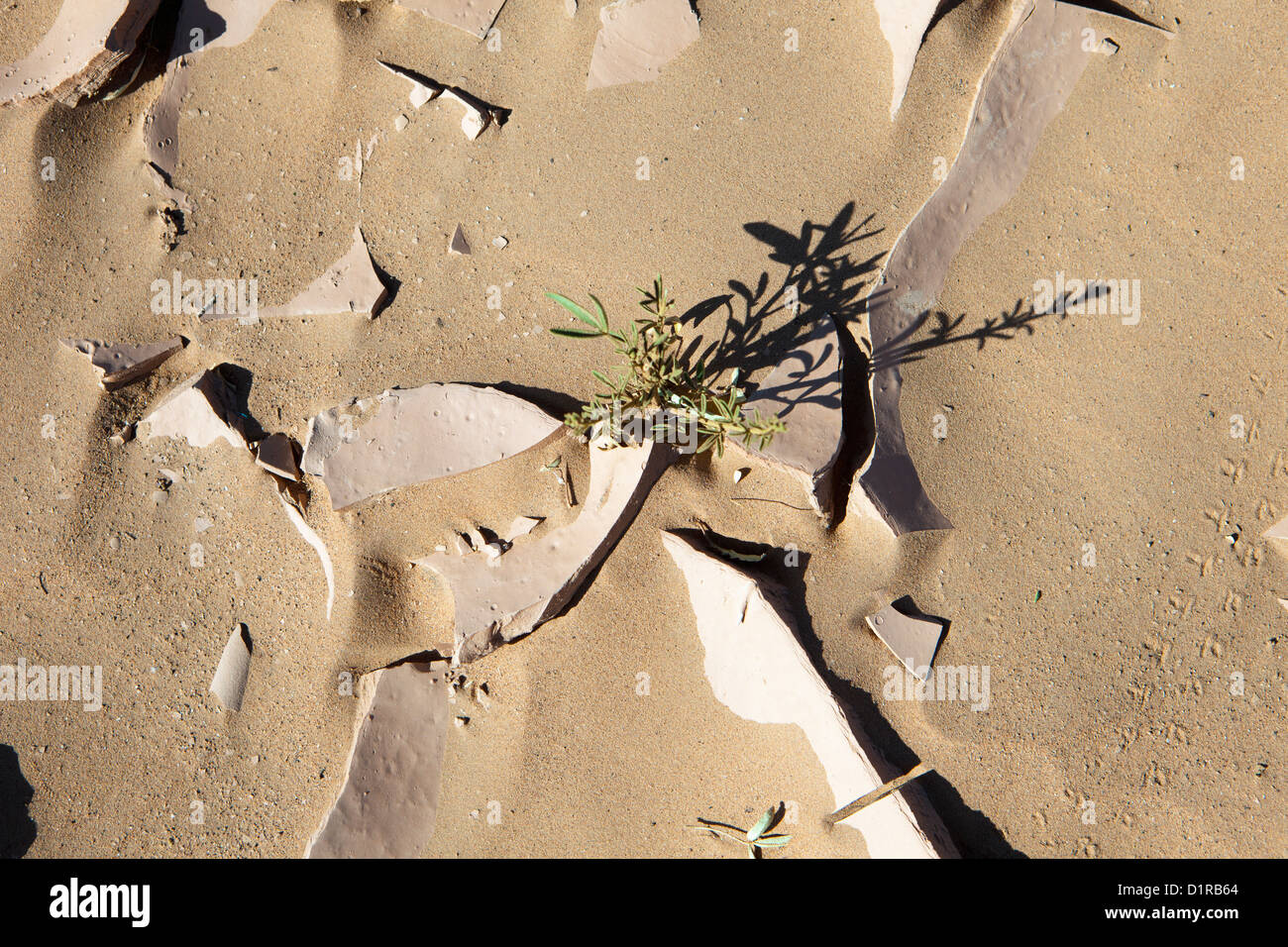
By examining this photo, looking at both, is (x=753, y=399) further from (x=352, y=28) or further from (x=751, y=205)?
(x=352, y=28)

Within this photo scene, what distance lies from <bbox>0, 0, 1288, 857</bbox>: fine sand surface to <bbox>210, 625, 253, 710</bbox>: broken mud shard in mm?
54

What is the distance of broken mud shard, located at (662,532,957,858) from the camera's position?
2.04 m

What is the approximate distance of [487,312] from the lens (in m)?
2.30

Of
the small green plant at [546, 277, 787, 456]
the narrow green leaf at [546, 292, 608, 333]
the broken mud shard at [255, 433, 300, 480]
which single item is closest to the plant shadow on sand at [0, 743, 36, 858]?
the broken mud shard at [255, 433, 300, 480]

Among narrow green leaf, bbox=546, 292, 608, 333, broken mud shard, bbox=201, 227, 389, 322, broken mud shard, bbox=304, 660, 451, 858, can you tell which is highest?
narrow green leaf, bbox=546, 292, 608, 333

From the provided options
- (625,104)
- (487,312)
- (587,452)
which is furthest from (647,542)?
(625,104)

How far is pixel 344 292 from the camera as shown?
7.72 ft

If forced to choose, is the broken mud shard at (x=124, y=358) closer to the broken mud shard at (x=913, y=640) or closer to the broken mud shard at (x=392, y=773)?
the broken mud shard at (x=392, y=773)

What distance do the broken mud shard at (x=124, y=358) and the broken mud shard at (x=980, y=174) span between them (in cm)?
220

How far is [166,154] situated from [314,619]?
159 cm

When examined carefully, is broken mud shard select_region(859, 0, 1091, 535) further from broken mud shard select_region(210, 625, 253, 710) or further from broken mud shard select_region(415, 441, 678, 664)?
broken mud shard select_region(210, 625, 253, 710)

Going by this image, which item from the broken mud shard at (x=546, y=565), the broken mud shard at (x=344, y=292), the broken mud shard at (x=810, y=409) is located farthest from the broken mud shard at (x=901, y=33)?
the broken mud shard at (x=344, y=292)

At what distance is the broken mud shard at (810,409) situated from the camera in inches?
82.6

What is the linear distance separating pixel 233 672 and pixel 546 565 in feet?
3.47
